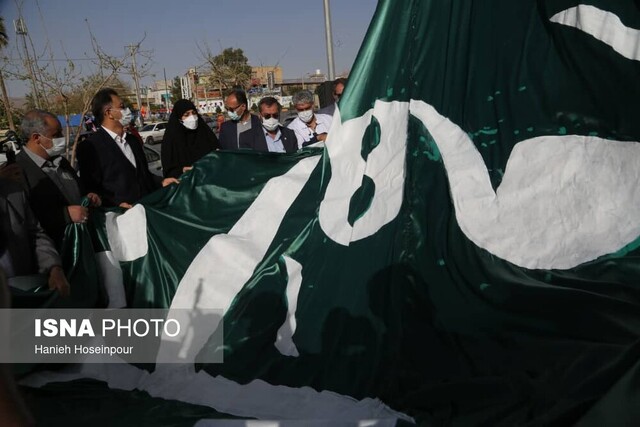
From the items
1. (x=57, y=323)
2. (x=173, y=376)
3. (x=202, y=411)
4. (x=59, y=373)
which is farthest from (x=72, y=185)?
(x=202, y=411)

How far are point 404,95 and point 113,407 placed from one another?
2352mm

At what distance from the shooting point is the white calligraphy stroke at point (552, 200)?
2.95m

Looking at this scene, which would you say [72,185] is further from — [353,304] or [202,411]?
[353,304]

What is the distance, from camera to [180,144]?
488cm

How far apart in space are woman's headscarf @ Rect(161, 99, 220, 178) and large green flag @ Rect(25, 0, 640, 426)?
4.56 ft

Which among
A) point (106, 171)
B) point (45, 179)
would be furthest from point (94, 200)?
point (45, 179)

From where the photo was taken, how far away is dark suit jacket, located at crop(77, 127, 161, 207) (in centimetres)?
426

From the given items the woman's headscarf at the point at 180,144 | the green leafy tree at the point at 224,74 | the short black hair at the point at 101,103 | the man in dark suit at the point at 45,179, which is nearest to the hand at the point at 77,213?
the man in dark suit at the point at 45,179

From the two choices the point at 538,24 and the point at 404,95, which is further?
the point at 404,95

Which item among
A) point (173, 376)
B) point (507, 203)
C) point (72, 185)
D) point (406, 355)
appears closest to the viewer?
point (406, 355)

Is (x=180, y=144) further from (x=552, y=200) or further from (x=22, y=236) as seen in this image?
(x=552, y=200)

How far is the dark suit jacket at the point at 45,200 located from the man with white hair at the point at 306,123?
8.04 feet

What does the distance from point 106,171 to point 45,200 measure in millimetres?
645

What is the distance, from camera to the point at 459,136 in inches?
128
